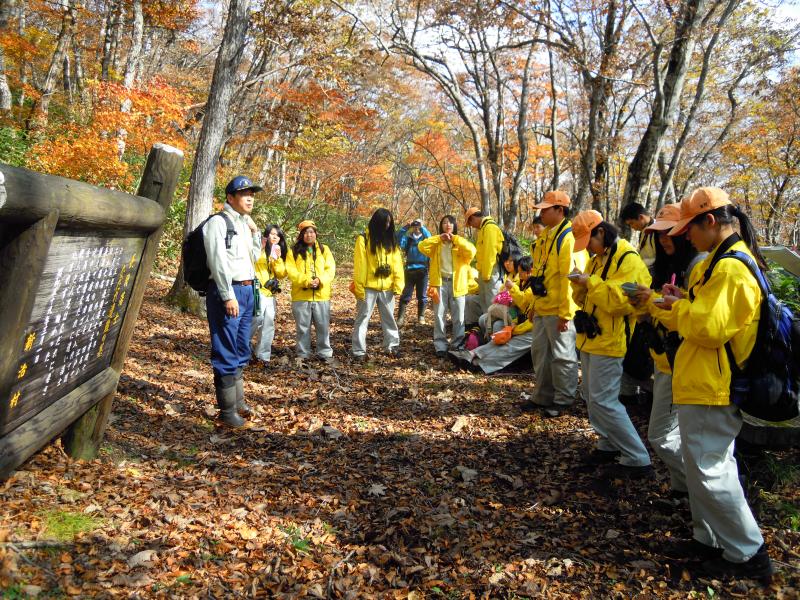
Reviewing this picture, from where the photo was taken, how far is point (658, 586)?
115 inches

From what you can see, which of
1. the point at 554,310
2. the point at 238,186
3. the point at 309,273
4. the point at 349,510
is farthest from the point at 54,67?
the point at 349,510

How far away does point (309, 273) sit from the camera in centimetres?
737

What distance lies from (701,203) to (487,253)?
199 inches

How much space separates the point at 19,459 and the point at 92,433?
134 centimetres

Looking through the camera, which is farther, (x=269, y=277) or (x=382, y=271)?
(x=382, y=271)

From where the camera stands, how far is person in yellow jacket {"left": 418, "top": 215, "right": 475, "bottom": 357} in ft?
26.8

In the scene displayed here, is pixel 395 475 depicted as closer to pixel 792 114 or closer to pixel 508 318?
pixel 508 318

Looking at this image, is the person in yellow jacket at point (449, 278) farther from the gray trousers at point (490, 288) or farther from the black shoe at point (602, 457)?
the black shoe at point (602, 457)

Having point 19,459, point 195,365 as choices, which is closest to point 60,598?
point 19,459

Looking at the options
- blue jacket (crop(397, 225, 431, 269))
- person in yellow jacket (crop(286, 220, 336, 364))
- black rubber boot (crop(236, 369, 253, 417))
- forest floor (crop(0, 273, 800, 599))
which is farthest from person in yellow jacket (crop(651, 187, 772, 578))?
blue jacket (crop(397, 225, 431, 269))

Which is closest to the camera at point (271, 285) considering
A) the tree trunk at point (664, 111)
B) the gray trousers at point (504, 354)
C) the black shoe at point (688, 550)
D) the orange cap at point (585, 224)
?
the gray trousers at point (504, 354)

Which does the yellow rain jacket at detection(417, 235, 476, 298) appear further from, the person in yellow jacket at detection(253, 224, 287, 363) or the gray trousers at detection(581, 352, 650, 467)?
the gray trousers at detection(581, 352, 650, 467)

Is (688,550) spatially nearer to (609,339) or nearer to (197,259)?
(609,339)

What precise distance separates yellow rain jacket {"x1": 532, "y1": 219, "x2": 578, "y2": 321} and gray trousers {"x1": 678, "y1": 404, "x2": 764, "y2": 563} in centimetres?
225
